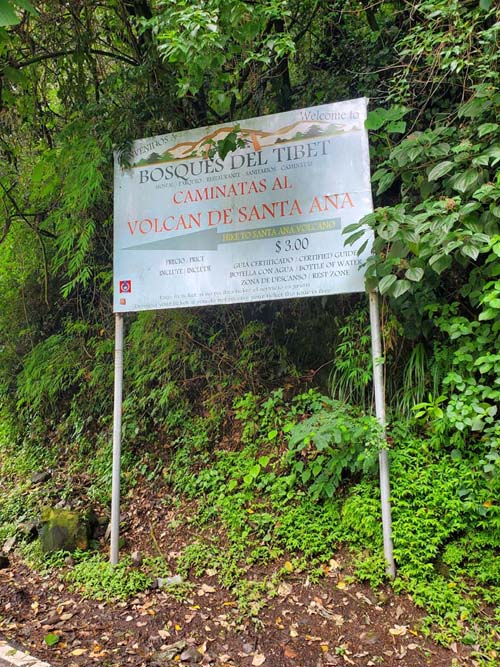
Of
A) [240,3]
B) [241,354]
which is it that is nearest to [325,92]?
[240,3]

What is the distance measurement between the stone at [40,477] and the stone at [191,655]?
10.00 feet

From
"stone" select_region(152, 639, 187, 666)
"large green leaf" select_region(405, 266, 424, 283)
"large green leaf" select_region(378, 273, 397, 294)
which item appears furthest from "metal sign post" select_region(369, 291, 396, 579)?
"stone" select_region(152, 639, 187, 666)

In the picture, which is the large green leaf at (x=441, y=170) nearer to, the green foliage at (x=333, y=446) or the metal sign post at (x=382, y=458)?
the metal sign post at (x=382, y=458)

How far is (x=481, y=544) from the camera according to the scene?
2717mm

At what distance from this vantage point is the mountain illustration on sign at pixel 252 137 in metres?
3.13

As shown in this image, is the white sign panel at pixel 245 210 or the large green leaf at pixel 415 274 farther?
the white sign panel at pixel 245 210

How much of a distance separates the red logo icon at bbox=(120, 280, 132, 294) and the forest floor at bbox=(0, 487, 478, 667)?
83.8 inches

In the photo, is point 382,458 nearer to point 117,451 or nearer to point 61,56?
point 117,451

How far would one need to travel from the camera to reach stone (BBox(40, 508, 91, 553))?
12.3 ft

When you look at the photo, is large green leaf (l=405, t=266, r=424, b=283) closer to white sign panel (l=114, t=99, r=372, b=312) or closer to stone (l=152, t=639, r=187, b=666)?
white sign panel (l=114, t=99, r=372, b=312)

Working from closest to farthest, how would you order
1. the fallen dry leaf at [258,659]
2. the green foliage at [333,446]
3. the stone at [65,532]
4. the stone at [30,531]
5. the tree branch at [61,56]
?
the fallen dry leaf at [258,659], the green foliage at [333,446], the stone at [65,532], the stone at [30,531], the tree branch at [61,56]

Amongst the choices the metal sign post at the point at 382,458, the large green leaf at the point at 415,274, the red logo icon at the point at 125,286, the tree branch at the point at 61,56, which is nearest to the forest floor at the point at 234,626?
the metal sign post at the point at 382,458

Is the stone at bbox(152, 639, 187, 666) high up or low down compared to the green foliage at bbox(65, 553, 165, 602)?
down

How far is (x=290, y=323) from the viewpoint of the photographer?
4352 millimetres
